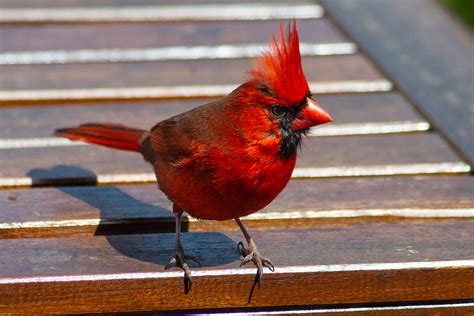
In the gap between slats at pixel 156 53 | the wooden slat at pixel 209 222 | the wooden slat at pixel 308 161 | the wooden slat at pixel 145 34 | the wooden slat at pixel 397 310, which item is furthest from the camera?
the wooden slat at pixel 145 34

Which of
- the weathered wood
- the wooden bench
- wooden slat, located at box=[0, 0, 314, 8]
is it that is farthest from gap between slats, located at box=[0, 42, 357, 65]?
wooden slat, located at box=[0, 0, 314, 8]

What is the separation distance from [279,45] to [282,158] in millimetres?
270

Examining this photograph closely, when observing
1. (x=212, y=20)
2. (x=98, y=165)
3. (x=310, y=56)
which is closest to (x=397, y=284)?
(x=98, y=165)

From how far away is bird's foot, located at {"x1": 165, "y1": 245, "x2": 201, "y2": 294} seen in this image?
2.12 meters

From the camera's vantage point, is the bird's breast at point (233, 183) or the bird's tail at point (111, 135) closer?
the bird's breast at point (233, 183)

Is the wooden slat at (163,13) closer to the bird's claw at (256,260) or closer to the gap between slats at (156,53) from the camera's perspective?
the gap between slats at (156,53)

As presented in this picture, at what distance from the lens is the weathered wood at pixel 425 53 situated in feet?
10.4

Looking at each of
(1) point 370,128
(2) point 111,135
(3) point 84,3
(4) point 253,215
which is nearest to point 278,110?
(4) point 253,215

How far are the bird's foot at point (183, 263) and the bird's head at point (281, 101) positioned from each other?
1.09 feet

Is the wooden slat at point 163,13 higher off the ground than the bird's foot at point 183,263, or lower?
higher

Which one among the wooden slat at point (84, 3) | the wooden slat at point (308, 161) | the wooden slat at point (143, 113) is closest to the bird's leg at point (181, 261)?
the wooden slat at point (308, 161)

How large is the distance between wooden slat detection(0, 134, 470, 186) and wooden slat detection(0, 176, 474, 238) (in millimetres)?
73

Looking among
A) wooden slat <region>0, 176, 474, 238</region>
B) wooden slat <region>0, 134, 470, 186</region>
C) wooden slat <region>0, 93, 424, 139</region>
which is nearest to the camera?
wooden slat <region>0, 176, 474, 238</region>

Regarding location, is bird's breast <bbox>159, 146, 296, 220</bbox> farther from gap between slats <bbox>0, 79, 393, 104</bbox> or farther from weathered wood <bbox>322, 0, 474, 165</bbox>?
gap between slats <bbox>0, 79, 393, 104</bbox>
